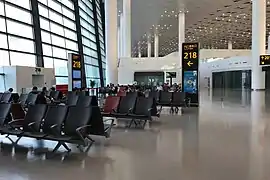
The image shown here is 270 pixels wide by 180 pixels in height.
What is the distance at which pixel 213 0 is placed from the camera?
3122 cm

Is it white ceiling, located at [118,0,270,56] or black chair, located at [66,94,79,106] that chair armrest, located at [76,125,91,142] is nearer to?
black chair, located at [66,94,79,106]

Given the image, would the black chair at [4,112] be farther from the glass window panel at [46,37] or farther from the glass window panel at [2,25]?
the glass window panel at [46,37]

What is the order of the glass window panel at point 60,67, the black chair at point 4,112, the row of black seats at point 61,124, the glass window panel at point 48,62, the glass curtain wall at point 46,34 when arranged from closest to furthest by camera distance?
the row of black seats at point 61,124, the black chair at point 4,112, the glass curtain wall at point 46,34, the glass window panel at point 48,62, the glass window panel at point 60,67

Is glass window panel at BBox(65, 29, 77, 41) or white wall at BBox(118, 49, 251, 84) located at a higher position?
glass window panel at BBox(65, 29, 77, 41)

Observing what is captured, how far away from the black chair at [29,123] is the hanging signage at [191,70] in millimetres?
9908

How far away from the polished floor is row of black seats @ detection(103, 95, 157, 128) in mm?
913

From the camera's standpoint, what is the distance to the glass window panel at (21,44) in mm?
16547

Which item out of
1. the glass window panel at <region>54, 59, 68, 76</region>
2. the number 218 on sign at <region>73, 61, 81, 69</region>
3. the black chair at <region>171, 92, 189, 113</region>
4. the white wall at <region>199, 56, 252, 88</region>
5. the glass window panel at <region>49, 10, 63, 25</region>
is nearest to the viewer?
the black chair at <region>171, 92, 189, 113</region>

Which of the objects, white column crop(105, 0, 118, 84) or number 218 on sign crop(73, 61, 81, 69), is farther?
white column crop(105, 0, 118, 84)

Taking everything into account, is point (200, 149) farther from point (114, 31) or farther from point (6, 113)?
point (114, 31)

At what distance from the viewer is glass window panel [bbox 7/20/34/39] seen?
1656cm

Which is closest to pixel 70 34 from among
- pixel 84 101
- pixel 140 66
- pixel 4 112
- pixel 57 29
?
pixel 57 29

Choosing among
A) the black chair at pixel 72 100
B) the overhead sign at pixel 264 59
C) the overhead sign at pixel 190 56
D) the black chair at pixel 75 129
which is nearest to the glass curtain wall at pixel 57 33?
the overhead sign at pixel 190 56

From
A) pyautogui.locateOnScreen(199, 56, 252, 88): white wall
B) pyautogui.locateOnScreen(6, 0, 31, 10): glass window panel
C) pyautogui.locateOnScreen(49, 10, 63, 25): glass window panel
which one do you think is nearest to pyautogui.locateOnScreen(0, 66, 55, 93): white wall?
pyautogui.locateOnScreen(6, 0, 31, 10): glass window panel
